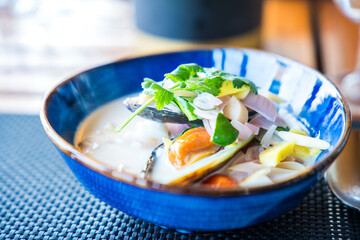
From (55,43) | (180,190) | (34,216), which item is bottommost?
(55,43)

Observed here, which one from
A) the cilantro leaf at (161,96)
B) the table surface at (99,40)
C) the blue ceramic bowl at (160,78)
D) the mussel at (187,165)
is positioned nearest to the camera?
the blue ceramic bowl at (160,78)

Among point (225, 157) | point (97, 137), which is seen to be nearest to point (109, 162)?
point (97, 137)

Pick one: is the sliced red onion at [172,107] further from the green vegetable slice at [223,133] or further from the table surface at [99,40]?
the table surface at [99,40]

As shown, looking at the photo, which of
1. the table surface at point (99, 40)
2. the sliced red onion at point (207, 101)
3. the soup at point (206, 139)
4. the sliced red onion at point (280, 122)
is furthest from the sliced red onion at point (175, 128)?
the table surface at point (99, 40)

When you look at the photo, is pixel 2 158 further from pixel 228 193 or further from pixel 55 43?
pixel 55 43

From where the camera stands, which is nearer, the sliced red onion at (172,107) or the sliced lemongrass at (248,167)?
the sliced lemongrass at (248,167)

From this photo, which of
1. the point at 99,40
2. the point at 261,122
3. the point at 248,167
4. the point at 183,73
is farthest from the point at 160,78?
the point at 99,40

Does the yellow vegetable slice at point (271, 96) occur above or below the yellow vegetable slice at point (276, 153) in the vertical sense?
below
